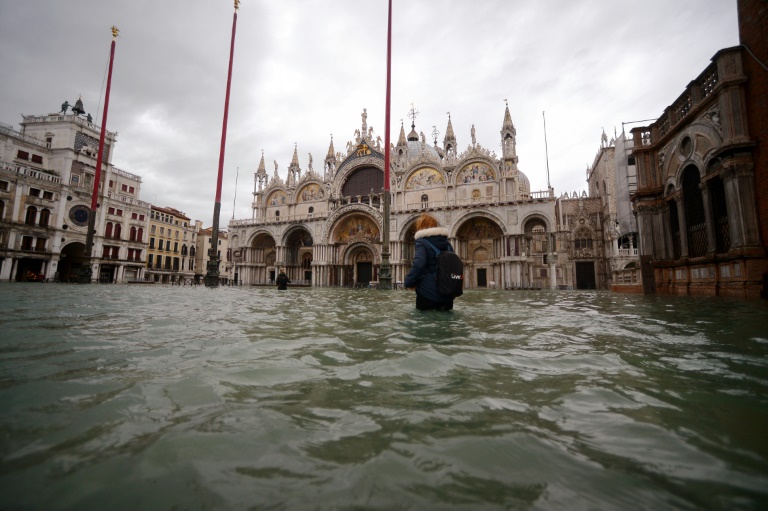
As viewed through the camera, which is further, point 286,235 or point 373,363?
point 286,235

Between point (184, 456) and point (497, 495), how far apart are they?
3.21ft

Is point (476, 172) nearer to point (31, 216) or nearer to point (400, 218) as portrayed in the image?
point (400, 218)

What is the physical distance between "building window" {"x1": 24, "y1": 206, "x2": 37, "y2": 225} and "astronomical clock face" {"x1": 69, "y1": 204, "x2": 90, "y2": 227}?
269 centimetres

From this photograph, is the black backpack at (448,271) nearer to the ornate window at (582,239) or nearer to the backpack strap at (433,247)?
the backpack strap at (433,247)

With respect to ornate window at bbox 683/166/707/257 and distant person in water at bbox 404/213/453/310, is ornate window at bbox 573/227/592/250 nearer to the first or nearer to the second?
ornate window at bbox 683/166/707/257

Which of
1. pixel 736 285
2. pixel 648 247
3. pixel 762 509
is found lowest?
pixel 762 509

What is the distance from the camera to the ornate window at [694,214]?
10.6 m

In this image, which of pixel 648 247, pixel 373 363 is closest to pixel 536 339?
pixel 373 363

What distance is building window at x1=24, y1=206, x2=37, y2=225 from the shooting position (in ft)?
102

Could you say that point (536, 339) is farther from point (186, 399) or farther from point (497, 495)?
point (186, 399)

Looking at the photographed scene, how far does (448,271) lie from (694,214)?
1069cm

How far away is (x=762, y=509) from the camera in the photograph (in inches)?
36.7

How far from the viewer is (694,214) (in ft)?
36.1

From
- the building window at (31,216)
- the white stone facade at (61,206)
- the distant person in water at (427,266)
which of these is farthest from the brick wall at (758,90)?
the building window at (31,216)
